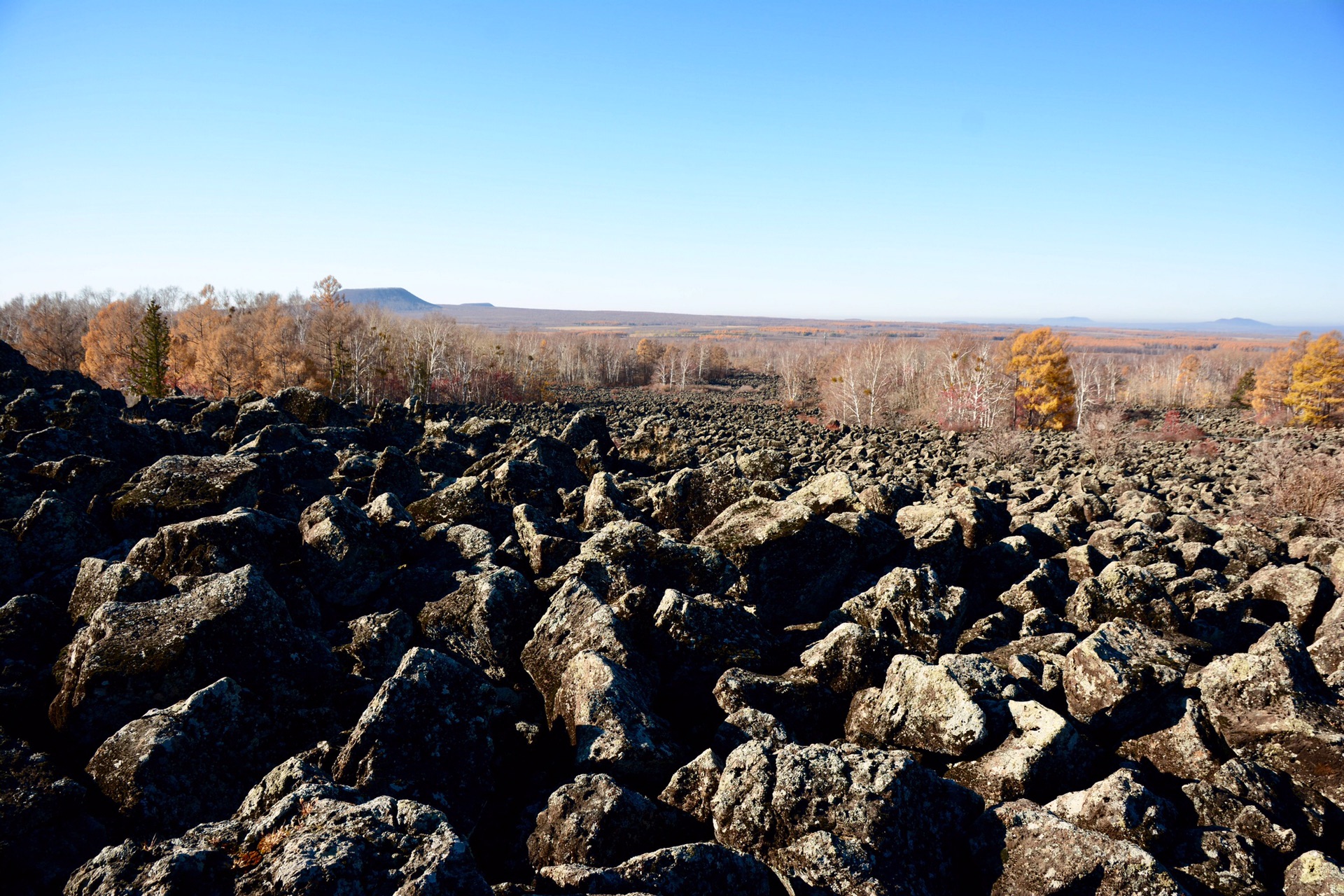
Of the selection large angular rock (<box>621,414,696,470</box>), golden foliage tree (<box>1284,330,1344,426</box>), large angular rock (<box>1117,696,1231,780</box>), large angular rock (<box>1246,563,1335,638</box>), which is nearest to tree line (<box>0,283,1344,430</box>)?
golden foliage tree (<box>1284,330,1344,426</box>)

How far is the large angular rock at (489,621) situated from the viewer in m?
6.96

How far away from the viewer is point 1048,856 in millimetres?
4254

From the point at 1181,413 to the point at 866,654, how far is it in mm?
74414

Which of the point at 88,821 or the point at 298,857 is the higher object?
the point at 298,857

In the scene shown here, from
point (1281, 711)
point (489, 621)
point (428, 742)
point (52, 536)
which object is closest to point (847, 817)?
point (428, 742)

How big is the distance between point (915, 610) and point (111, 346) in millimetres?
79331

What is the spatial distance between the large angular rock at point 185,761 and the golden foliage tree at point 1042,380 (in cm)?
6242

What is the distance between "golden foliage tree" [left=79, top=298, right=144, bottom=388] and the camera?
2400 inches

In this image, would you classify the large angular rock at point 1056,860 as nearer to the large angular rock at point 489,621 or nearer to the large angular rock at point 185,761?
the large angular rock at point 489,621

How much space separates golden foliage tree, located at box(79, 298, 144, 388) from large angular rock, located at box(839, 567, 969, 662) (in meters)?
68.4

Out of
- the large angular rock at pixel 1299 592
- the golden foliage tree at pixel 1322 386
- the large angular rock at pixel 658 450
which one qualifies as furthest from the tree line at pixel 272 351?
the golden foliage tree at pixel 1322 386

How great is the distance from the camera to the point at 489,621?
7043 mm

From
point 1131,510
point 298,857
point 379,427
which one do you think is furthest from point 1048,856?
point 379,427

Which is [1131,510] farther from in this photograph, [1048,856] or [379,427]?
[379,427]
